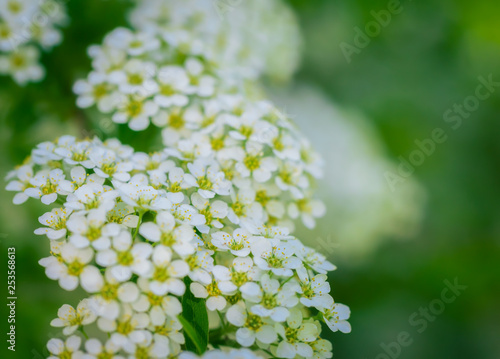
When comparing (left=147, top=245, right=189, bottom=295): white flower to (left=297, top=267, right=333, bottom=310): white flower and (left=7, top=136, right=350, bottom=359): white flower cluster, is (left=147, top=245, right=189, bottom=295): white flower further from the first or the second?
(left=297, top=267, right=333, bottom=310): white flower

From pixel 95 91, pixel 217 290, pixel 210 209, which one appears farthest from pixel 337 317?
pixel 95 91

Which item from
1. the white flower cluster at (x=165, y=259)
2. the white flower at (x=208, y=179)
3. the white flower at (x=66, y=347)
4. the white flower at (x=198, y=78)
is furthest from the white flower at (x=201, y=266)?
the white flower at (x=198, y=78)

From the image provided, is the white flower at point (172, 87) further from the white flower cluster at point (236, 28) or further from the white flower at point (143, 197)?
the white flower at point (143, 197)

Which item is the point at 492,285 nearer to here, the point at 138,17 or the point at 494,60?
the point at 494,60

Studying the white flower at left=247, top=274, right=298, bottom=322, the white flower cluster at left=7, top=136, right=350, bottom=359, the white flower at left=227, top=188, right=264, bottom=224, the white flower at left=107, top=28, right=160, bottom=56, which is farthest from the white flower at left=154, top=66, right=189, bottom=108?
the white flower at left=247, top=274, right=298, bottom=322

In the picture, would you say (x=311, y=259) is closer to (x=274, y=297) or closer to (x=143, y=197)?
(x=274, y=297)
